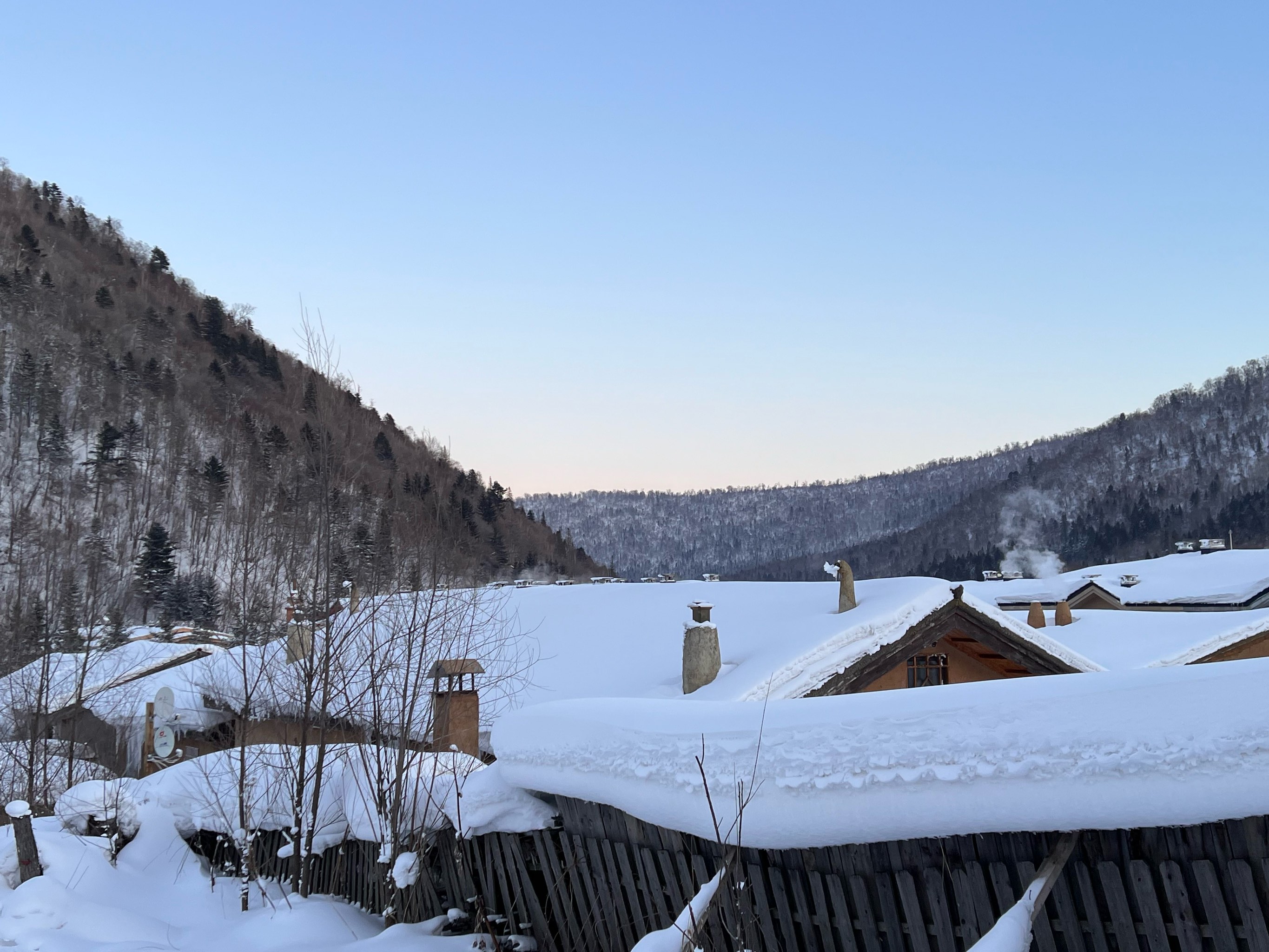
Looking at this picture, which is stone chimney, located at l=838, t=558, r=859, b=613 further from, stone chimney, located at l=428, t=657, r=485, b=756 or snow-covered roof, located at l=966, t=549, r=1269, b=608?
snow-covered roof, located at l=966, t=549, r=1269, b=608

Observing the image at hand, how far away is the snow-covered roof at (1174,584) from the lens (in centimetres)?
3500

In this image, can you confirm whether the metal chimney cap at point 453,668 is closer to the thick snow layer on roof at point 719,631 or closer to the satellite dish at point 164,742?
the thick snow layer on roof at point 719,631

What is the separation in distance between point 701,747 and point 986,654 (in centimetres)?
1092

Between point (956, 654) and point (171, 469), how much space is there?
79448mm

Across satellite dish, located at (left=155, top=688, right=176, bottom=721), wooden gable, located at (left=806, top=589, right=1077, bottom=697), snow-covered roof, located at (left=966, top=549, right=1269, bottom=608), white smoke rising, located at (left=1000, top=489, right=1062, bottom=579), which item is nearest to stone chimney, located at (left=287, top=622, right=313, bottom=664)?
satellite dish, located at (left=155, top=688, right=176, bottom=721)

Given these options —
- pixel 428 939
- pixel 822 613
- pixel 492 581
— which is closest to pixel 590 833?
pixel 428 939

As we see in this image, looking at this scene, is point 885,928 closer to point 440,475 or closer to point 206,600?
point 440,475

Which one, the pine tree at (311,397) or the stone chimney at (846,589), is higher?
the pine tree at (311,397)

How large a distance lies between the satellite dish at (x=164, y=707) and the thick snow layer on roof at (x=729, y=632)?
5393mm

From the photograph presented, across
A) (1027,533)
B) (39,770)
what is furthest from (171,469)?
(1027,533)

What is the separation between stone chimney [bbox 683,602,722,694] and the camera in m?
12.4

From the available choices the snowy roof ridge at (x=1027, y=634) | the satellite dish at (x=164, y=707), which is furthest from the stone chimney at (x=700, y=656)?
the satellite dish at (x=164, y=707)

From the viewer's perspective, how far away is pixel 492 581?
1623 cm

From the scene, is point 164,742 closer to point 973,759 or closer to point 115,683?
point 115,683
